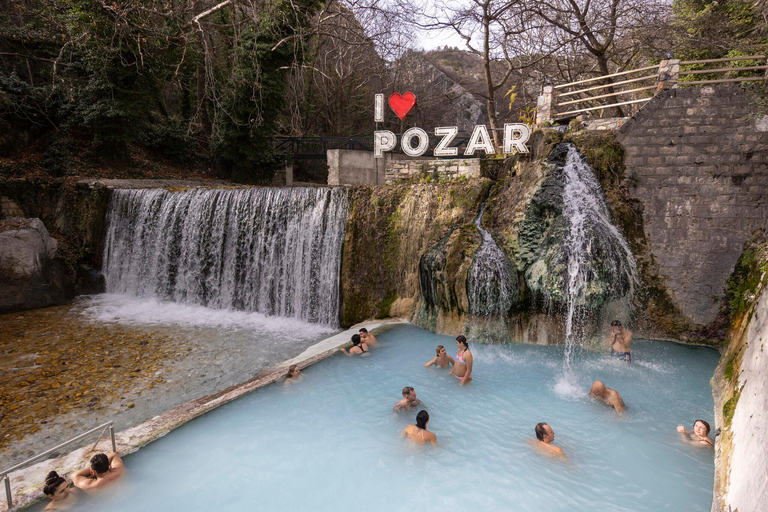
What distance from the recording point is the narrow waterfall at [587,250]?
7.31m

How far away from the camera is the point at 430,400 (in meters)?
5.83

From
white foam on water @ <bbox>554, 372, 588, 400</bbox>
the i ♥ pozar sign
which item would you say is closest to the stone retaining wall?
the i ♥ pozar sign

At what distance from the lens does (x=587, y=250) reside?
24.1 feet

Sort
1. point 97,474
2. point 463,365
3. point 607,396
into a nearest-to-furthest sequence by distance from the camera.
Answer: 1. point 97,474
2. point 607,396
3. point 463,365

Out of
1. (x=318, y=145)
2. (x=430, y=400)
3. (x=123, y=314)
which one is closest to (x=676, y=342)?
(x=430, y=400)

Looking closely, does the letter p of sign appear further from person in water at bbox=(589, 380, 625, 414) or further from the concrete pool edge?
person in water at bbox=(589, 380, 625, 414)

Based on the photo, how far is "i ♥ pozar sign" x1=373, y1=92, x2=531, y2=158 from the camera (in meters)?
10.0

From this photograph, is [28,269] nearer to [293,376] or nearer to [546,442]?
[293,376]

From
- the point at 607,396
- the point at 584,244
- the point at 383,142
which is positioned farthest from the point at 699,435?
the point at 383,142

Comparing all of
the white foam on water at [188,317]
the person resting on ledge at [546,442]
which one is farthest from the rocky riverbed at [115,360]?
the person resting on ledge at [546,442]

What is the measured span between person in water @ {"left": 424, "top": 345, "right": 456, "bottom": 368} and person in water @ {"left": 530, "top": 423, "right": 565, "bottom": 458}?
2.02m

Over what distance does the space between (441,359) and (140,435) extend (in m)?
4.38

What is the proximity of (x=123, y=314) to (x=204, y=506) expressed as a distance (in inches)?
322

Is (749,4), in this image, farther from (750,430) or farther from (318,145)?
(318,145)
